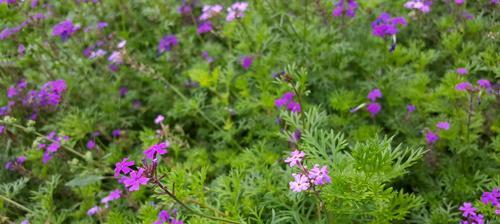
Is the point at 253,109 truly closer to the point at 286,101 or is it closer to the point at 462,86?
the point at 286,101

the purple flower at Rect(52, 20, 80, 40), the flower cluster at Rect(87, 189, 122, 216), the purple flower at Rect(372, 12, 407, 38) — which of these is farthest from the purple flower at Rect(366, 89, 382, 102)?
the purple flower at Rect(52, 20, 80, 40)

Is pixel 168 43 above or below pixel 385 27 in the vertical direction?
below

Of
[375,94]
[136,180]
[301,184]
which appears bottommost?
[375,94]

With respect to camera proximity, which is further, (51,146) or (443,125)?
(51,146)

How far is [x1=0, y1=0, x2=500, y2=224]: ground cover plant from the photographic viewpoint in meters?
2.38

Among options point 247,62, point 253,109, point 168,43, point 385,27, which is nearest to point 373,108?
point 385,27

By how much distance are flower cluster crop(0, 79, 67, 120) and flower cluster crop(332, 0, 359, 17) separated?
2.05 metres

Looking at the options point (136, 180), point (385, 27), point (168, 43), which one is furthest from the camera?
point (168, 43)

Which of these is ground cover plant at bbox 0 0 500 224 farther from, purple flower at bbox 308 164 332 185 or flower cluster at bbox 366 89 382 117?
purple flower at bbox 308 164 332 185

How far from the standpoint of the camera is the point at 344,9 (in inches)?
140

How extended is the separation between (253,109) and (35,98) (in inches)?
69.2

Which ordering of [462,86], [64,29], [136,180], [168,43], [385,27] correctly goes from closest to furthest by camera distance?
[136,180] → [462,86] → [385,27] → [64,29] → [168,43]

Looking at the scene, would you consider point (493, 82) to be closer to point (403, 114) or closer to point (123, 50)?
point (403, 114)

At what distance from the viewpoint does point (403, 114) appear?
3.08m
